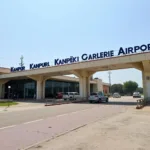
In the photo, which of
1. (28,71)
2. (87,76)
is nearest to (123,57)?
(87,76)

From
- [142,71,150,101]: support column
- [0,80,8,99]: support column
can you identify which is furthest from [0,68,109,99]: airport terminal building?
[142,71,150,101]: support column

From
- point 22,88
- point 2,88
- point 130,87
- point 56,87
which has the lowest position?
point 2,88

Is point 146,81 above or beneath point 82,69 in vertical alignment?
beneath

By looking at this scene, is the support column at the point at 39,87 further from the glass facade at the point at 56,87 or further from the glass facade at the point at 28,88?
the glass facade at the point at 56,87

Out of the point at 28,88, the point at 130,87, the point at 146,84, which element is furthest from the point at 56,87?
the point at 130,87

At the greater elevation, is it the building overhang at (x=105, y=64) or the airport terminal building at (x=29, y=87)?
the building overhang at (x=105, y=64)

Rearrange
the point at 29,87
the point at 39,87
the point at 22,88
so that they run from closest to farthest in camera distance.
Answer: the point at 39,87
the point at 29,87
the point at 22,88

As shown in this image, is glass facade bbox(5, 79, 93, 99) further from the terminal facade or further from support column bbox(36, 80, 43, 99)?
support column bbox(36, 80, 43, 99)

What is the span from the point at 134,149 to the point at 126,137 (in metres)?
1.76

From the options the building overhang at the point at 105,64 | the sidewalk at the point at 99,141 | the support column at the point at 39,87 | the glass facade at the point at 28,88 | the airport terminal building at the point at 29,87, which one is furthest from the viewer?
the glass facade at the point at 28,88

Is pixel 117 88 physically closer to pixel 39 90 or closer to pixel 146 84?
pixel 39 90

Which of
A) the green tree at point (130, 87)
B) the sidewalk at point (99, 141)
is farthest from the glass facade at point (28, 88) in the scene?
the green tree at point (130, 87)

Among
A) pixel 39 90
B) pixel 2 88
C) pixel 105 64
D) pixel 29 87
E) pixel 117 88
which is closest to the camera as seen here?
pixel 105 64

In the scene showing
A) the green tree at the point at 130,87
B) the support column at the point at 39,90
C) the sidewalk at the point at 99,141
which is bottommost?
the sidewalk at the point at 99,141
